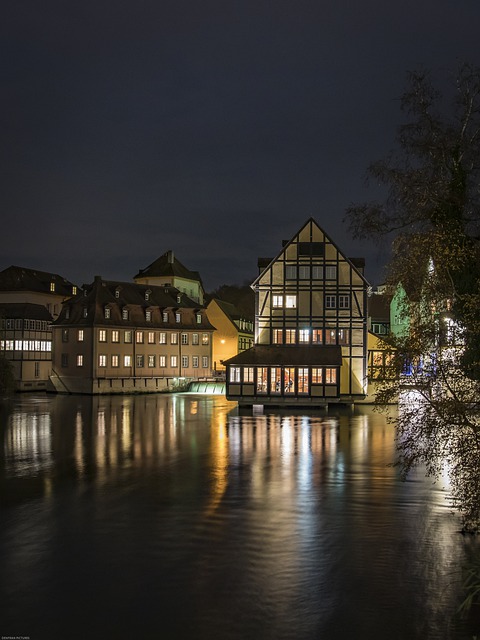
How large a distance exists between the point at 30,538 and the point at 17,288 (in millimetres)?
73416

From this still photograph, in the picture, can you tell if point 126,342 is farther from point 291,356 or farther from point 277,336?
point 291,356

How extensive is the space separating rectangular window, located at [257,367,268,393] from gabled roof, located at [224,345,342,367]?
0.60 m

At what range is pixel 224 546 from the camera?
13.4 meters

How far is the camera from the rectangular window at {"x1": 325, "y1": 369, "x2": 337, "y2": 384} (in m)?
46.5

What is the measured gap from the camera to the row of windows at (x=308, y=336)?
49.2 m

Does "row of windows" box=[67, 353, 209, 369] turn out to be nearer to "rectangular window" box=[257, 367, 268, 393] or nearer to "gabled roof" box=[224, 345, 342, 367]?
"gabled roof" box=[224, 345, 342, 367]

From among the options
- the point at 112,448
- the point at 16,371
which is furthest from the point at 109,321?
the point at 112,448

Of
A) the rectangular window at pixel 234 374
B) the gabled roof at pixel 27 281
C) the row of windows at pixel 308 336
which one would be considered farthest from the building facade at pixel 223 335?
the rectangular window at pixel 234 374

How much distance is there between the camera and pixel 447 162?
19781mm

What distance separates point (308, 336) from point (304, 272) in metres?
4.51

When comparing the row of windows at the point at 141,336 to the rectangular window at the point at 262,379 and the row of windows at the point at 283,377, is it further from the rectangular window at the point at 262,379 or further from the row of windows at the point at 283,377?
the rectangular window at the point at 262,379

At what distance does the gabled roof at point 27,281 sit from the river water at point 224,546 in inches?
2393

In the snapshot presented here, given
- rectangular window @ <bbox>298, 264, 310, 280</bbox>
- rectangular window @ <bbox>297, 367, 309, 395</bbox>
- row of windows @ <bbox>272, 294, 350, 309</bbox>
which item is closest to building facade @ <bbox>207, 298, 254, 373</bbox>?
row of windows @ <bbox>272, 294, 350, 309</bbox>

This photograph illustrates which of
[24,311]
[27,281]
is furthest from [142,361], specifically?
[27,281]
